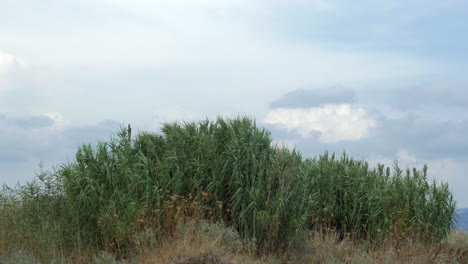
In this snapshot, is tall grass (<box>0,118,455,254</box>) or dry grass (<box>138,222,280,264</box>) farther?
tall grass (<box>0,118,455,254</box>)

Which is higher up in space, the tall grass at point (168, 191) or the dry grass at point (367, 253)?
the tall grass at point (168, 191)

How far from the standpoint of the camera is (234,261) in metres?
10.9

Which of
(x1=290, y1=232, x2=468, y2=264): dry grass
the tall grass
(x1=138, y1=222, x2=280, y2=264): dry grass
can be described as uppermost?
the tall grass

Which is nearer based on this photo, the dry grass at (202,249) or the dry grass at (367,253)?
the dry grass at (202,249)

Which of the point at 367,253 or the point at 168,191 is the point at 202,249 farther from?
the point at 367,253

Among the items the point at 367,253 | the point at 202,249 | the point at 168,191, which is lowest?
the point at 367,253

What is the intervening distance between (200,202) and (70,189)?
3.33 metres

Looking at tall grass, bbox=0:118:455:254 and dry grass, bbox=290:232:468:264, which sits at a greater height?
A: tall grass, bbox=0:118:455:254

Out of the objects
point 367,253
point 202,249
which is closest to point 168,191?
point 202,249

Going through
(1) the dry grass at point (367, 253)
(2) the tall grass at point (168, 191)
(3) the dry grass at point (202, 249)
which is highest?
(2) the tall grass at point (168, 191)

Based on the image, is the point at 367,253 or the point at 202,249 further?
the point at 367,253

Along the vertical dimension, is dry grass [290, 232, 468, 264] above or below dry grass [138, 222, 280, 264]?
below

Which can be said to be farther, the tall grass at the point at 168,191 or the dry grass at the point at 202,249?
the tall grass at the point at 168,191

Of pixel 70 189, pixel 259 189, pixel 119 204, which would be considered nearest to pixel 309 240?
pixel 259 189
